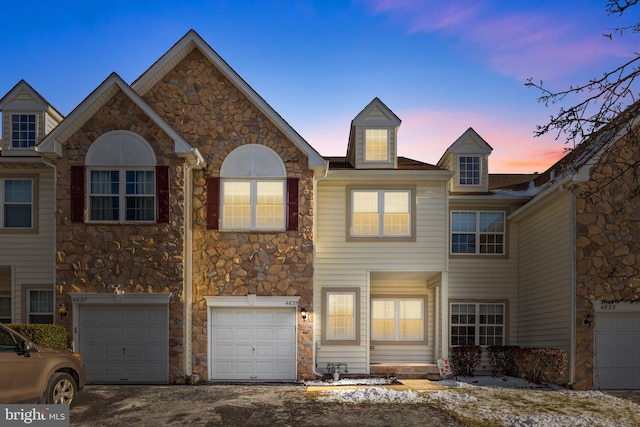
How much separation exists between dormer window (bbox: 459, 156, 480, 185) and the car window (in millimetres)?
14351

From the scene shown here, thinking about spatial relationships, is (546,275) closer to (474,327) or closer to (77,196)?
(474,327)

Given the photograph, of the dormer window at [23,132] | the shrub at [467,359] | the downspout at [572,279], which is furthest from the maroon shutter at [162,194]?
the downspout at [572,279]

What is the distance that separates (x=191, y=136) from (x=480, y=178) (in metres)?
9.85

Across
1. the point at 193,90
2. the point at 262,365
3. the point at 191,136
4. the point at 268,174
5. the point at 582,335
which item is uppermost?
the point at 193,90

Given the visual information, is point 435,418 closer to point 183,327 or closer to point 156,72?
point 183,327

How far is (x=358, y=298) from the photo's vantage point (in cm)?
1714

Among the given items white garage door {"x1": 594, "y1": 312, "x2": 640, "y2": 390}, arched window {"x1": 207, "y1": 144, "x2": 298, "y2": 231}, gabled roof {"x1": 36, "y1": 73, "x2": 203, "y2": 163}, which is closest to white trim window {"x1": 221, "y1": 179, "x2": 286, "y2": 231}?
arched window {"x1": 207, "y1": 144, "x2": 298, "y2": 231}

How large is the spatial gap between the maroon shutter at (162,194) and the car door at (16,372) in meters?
5.40

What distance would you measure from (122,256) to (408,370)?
30.6 ft

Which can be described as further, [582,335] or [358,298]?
[358,298]

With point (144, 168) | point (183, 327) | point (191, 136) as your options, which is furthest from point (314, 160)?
point (183, 327)

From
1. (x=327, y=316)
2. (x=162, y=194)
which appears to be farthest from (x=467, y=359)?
(x=162, y=194)

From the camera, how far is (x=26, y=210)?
17.0 meters
